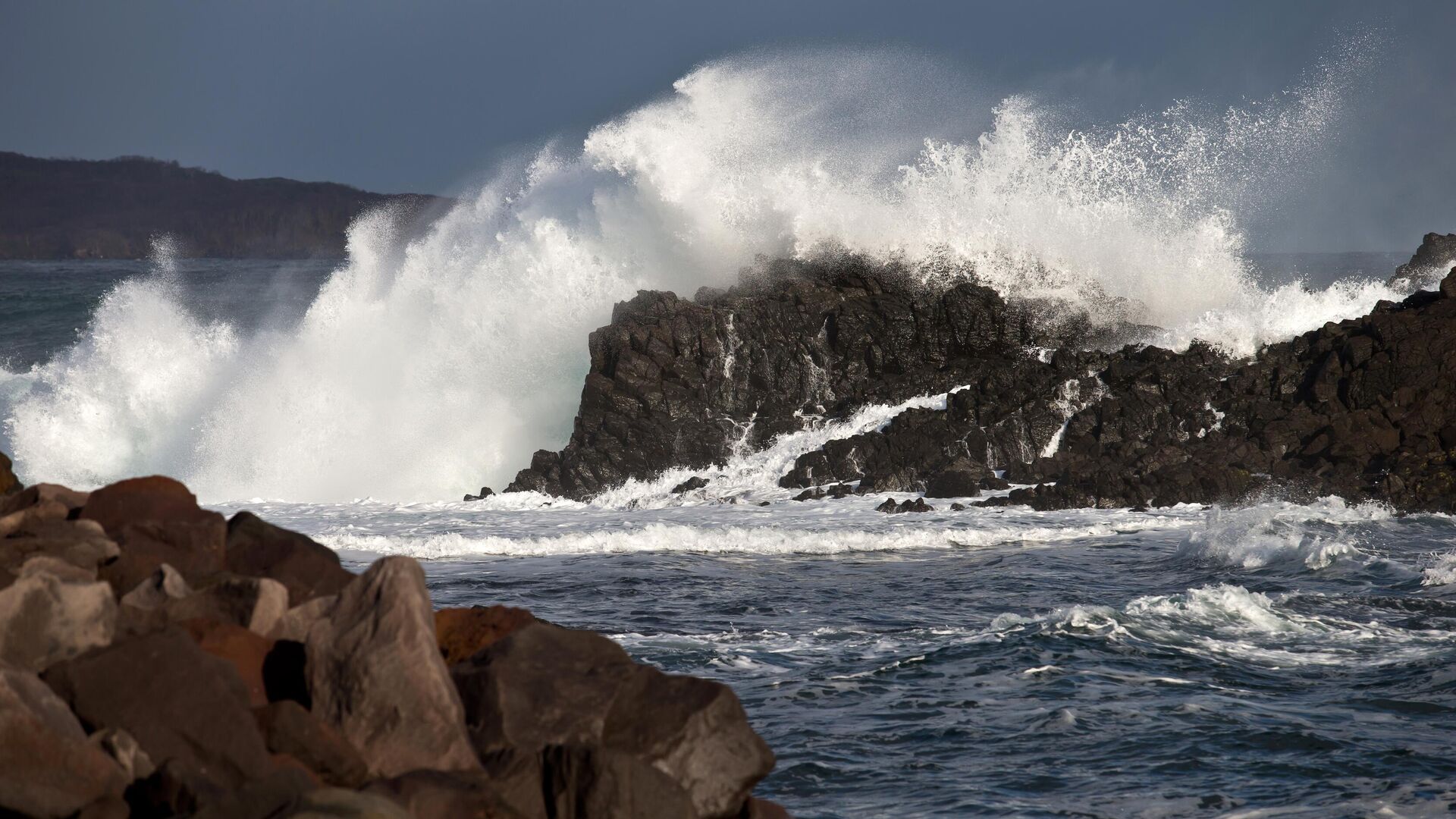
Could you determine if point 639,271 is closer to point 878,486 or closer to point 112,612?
point 878,486

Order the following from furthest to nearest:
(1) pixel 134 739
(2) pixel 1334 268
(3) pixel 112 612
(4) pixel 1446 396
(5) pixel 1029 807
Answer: (2) pixel 1334 268 < (4) pixel 1446 396 < (5) pixel 1029 807 < (3) pixel 112 612 < (1) pixel 134 739

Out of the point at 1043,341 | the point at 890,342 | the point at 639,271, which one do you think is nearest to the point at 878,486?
the point at 890,342

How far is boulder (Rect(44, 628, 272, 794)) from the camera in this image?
4094 mm

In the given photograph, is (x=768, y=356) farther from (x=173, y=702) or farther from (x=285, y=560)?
(x=173, y=702)

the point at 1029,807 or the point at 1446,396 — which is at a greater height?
the point at 1446,396

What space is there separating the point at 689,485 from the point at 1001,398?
5.00m

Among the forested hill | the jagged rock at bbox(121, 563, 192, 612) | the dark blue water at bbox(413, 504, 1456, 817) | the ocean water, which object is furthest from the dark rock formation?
the forested hill

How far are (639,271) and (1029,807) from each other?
60.4 feet

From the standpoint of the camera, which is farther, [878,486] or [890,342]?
[890,342]

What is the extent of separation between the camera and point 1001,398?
21109mm

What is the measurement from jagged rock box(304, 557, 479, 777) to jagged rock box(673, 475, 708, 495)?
52.7 feet

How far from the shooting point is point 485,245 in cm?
2530

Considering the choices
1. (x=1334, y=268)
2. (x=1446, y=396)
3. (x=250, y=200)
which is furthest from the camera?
(x=250, y=200)

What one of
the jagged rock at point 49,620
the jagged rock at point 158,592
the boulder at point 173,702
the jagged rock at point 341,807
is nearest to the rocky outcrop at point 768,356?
the jagged rock at point 158,592
